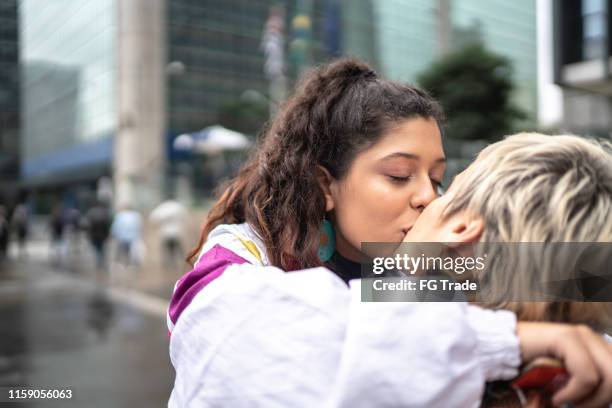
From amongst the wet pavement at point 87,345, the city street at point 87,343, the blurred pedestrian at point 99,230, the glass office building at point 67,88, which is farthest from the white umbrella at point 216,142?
the glass office building at point 67,88

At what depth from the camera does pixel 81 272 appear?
14.7 metres

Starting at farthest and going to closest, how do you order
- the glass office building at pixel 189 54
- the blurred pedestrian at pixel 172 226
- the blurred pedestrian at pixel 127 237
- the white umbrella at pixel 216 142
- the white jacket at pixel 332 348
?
1. the glass office building at pixel 189 54
2. the white umbrella at pixel 216 142
3. the blurred pedestrian at pixel 127 237
4. the blurred pedestrian at pixel 172 226
5. the white jacket at pixel 332 348

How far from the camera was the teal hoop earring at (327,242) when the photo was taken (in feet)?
4.05

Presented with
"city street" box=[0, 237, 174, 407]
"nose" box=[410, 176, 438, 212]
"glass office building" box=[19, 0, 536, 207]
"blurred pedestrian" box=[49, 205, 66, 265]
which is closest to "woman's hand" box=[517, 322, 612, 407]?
"nose" box=[410, 176, 438, 212]

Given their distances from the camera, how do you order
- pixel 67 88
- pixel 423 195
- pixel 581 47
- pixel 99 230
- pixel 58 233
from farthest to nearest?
pixel 67 88 < pixel 58 233 < pixel 99 230 < pixel 581 47 < pixel 423 195

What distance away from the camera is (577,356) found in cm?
69

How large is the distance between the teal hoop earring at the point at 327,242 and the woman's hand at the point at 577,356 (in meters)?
0.56

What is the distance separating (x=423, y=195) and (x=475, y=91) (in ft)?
61.4

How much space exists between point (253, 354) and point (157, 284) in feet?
36.2

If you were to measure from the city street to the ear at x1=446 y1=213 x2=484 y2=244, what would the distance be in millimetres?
3112

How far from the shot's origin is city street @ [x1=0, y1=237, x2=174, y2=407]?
5090 millimetres

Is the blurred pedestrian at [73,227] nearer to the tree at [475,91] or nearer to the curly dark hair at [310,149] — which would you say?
the tree at [475,91]
